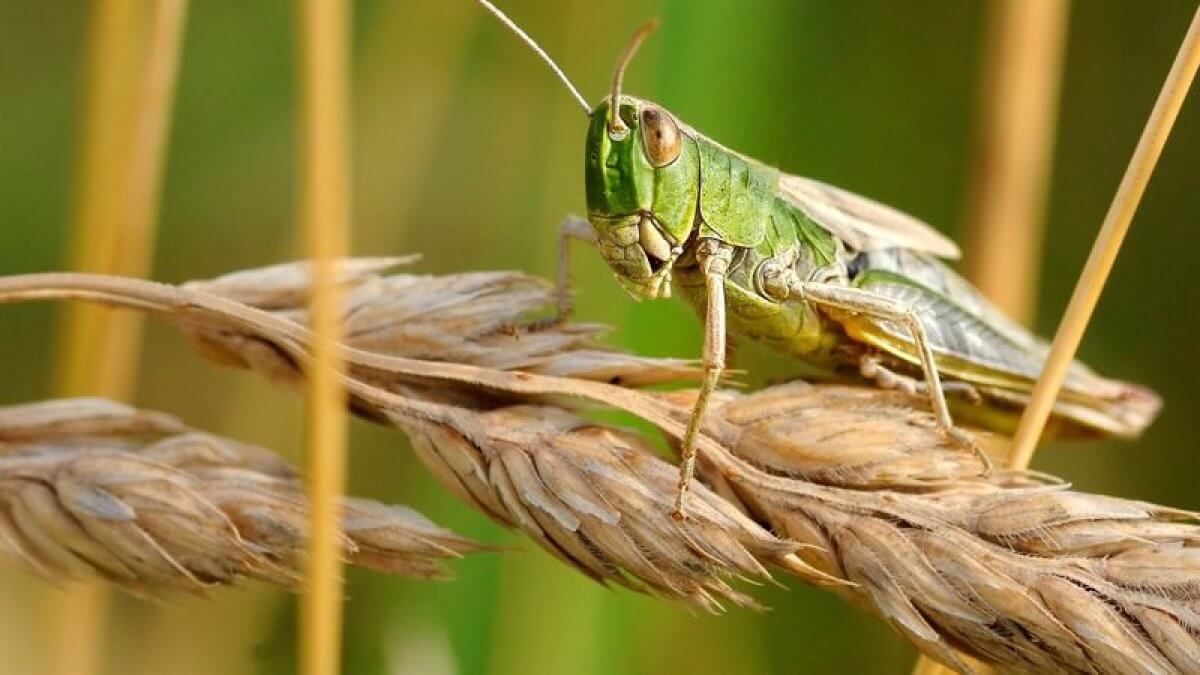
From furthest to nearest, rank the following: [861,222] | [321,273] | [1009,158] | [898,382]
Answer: [1009,158]
[861,222]
[898,382]
[321,273]

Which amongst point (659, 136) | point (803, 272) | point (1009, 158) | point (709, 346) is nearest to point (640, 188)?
point (659, 136)

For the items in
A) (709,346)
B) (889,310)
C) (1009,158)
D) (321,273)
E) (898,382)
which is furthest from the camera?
(1009,158)

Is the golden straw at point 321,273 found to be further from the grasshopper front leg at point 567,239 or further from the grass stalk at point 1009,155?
the grass stalk at point 1009,155

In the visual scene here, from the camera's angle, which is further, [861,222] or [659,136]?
[861,222]

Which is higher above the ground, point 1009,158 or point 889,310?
point 1009,158

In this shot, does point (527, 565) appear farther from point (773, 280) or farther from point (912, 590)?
point (912, 590)

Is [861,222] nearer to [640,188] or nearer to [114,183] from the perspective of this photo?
[640,188]

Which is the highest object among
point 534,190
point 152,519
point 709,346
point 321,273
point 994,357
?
point 534,190

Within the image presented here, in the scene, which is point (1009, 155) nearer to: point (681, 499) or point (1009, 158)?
point (1009, 158)

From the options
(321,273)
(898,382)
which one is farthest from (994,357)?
(321,273)
